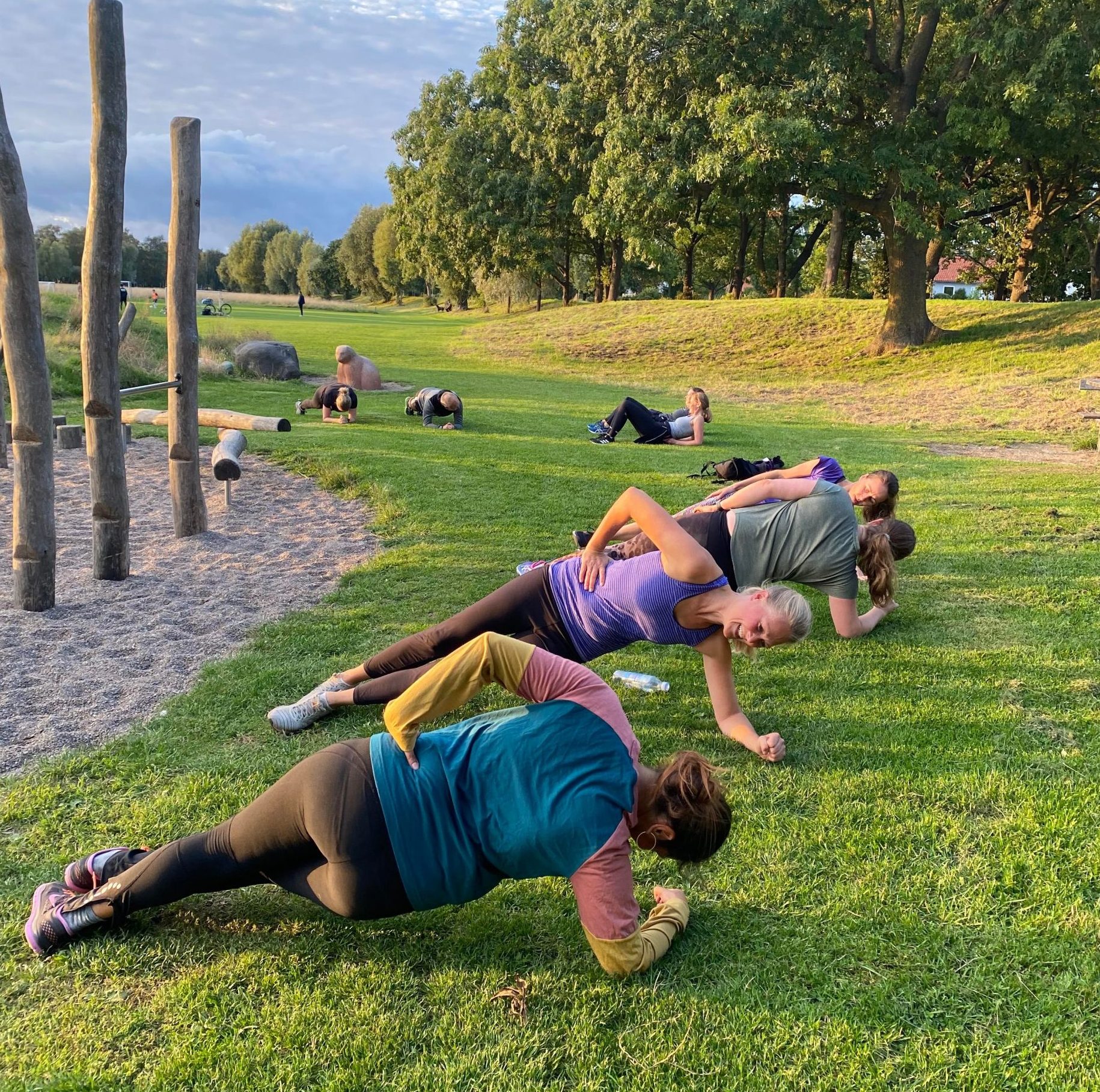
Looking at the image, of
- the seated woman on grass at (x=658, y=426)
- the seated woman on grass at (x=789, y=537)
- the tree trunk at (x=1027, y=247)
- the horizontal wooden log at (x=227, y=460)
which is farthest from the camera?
the tree trunk at (x=1027, y=247)

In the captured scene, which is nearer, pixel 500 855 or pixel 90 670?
pixel 500 855

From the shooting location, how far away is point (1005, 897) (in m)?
3.24

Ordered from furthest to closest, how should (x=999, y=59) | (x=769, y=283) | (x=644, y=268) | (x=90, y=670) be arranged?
1. (x=644, y=268)
2. (x=769, y=283)
3. (x=999, y=59)
4. (x=90, y=670)

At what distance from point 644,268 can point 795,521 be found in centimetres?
Answer: 5508

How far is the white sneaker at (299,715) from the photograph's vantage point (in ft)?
14.4

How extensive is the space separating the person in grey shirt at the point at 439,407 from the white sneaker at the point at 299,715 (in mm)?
9845

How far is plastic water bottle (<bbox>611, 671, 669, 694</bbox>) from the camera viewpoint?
4.98 meters

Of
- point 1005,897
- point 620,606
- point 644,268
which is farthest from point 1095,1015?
point 644,268

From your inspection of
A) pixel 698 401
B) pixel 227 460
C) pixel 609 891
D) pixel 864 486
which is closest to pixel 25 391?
pixel 227 460

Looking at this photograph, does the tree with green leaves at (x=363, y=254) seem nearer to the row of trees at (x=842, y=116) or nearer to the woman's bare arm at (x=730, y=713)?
the row of trees at (x=842, y=116)

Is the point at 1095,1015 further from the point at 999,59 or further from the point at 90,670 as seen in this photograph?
the point at 999,59

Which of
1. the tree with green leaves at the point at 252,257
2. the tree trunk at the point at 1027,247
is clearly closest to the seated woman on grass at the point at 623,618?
the tree trunk at the point at 1027,247

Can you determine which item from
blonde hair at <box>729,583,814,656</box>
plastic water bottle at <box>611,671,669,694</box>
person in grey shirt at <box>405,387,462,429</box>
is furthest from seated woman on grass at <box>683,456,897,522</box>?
person in grey shirt at <box>405,387,462,429</box>

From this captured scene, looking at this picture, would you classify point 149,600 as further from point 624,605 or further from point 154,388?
point 624,605
